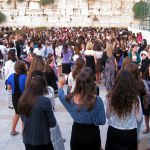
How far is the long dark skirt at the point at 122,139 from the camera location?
495cm

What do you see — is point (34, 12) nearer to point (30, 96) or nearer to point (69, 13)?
point (69, 13)

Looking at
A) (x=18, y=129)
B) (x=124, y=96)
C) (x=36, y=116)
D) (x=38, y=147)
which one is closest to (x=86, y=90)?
(x=124, y=96)

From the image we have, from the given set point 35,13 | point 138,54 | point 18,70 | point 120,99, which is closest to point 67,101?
point 120,99

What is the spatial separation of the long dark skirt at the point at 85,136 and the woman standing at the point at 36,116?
316 millimetres

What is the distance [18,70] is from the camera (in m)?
7.11

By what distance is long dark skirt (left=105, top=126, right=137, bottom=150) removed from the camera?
16.2 feet

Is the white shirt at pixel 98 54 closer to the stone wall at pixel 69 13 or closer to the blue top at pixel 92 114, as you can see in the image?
the blue top at pixel 92 114

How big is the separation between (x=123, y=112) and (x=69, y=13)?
32102 mm

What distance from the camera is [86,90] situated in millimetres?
4805

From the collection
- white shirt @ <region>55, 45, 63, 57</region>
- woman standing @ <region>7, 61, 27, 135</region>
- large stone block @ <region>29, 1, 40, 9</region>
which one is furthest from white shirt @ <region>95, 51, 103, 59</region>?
large stone block @ <region>29, 1, 40, 9</region>

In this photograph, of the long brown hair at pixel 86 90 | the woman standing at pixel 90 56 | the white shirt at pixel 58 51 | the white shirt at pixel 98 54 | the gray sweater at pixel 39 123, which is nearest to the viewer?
the long brown hair at pixel 86 90

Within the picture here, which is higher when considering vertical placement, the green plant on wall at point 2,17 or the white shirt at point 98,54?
the green plant on wall at point 2,17

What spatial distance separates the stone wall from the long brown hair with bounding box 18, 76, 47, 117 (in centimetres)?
3117

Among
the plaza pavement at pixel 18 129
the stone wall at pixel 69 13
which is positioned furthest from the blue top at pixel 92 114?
the stone wall at pixel 69 13
